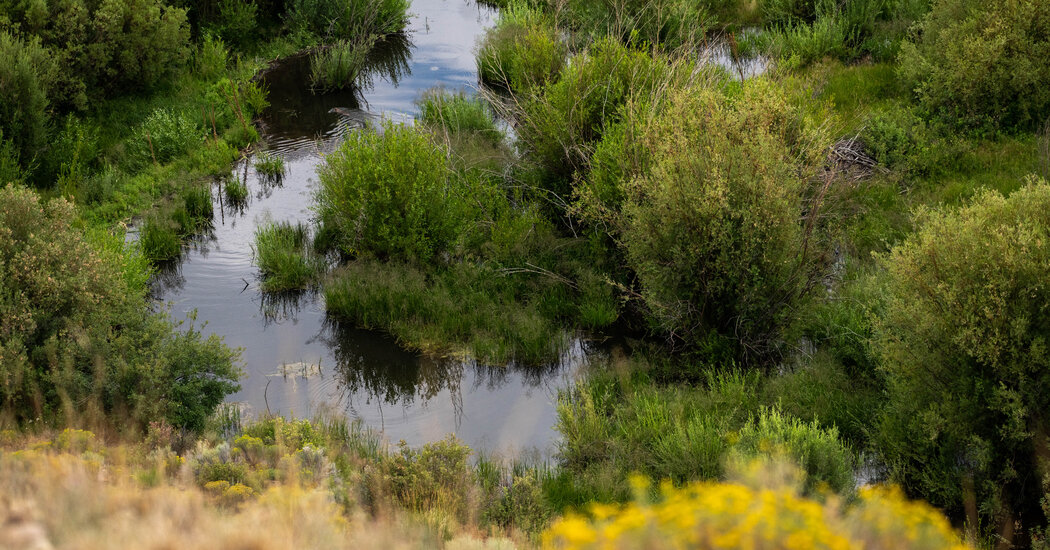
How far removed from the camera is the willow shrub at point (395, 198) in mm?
10422

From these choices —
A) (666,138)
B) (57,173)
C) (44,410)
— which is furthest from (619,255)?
(57,173)

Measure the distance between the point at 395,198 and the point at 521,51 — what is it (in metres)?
4.85

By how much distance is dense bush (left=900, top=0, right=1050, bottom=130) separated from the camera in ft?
38.1

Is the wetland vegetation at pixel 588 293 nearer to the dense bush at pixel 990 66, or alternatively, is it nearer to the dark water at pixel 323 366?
the dense bush at pixel 990 66

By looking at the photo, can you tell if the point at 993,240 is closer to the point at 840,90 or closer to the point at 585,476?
the point at 585,476

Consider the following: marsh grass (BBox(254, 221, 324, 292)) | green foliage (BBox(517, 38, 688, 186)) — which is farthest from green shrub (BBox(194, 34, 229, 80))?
green foliage (BBox(517, 38, 688, 186))

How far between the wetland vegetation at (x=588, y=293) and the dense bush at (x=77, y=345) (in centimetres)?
3

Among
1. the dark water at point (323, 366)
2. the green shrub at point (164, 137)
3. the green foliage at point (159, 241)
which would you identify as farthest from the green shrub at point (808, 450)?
the green shrub at point (164, 137)

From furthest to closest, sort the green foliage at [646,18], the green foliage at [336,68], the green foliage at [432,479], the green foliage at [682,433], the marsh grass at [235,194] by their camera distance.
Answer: the green foliage at [336,68], the green foliage at [646,18], the marsh grass at [235,194], the green foliage at [682,433], the green foliage at [432,479]

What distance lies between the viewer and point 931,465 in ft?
21.4

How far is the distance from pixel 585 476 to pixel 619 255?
12.7ft

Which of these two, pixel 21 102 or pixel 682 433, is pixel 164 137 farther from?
pixel 682 433

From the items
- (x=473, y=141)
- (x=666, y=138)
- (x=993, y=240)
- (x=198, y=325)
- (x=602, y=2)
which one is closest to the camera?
(x=993, y=240)

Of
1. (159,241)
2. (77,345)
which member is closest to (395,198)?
(159,241)
